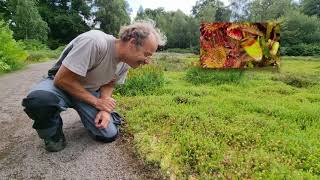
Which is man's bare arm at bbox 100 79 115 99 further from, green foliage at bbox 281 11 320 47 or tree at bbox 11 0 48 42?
green foliage at bbox 281 11 320 47

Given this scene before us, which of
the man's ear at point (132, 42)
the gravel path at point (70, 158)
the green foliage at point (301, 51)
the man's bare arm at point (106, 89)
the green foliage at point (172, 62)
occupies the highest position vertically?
the man's ear at point (132, 42)

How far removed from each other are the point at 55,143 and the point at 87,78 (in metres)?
0.75

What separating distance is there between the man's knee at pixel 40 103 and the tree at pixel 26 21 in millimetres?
32112

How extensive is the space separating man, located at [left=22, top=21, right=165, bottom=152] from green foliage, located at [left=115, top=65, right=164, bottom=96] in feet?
9.21

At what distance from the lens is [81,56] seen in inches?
143

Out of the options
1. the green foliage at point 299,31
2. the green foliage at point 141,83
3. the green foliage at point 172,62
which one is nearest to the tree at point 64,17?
the green foliage at point 299,31

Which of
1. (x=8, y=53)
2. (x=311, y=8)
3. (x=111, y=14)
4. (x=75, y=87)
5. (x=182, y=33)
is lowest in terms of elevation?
(x=182, y=33)

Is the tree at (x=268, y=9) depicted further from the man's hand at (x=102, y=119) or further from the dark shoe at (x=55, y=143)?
the dark shoe at (x=55, y=143)

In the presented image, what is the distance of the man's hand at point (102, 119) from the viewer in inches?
157

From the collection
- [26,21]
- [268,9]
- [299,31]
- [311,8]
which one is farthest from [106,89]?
[311,8]

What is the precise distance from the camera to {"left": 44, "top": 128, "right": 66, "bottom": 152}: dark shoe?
157 inches

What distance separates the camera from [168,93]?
284 inches

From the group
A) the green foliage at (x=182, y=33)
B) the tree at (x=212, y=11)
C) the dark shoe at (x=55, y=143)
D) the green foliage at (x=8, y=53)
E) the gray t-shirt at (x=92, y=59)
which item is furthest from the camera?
the tree at (x=212, y=11)

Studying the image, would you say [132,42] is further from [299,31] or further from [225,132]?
[299,31]
